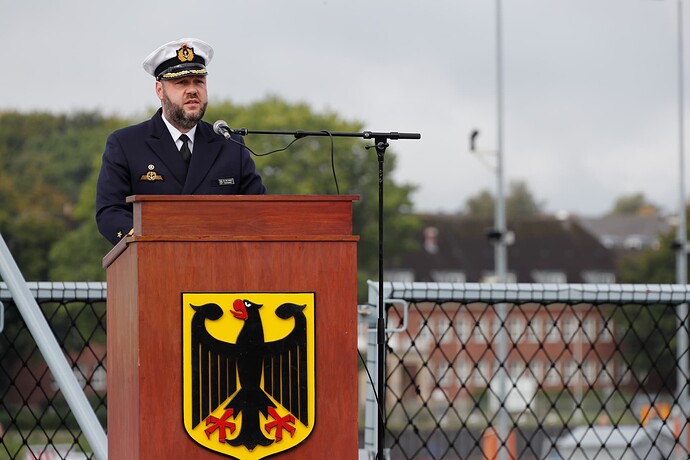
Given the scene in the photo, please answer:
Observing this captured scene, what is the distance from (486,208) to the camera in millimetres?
110812

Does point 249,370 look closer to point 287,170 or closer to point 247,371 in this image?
point 247,371

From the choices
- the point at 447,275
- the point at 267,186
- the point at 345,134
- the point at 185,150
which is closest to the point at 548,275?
the point at 447,275

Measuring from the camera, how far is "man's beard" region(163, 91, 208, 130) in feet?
18.1

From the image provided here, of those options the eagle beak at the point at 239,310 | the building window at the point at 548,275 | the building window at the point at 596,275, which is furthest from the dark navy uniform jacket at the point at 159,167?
the building window at the point at 596,275

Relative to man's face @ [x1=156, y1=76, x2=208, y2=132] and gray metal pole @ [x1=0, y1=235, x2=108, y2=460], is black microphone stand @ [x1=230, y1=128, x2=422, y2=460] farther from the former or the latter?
gray metal pole @ [x1=0, y1=235, x2=108, y2=460]

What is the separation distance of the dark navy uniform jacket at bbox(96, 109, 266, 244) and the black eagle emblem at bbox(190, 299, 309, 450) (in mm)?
1046

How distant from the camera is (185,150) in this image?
562cm

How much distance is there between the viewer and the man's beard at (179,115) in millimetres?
5531

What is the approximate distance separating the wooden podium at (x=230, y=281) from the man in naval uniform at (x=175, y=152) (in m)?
0.85

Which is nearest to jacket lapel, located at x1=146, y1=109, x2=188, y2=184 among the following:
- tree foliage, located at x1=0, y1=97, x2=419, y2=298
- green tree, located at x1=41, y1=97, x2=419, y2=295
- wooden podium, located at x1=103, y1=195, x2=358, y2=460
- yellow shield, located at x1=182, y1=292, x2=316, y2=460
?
wooden podium, located at x1=103, y1=195, x2=358, y2=460

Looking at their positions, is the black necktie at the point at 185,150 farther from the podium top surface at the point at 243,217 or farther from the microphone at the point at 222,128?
the podium top surface at the point at 243,217

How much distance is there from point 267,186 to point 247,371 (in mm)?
60831

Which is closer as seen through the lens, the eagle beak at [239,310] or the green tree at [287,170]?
the eagle beak at [239,310]

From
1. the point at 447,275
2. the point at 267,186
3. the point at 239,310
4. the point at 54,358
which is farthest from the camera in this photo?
the point at 447,275
